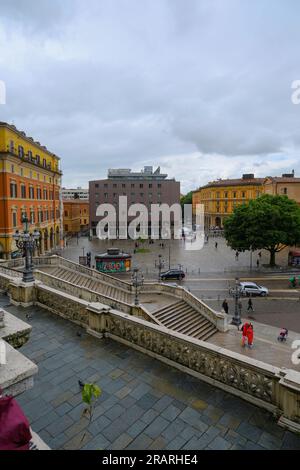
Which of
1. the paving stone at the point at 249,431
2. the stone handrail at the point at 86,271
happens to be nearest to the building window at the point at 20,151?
the stone handrail at the point at 86,271

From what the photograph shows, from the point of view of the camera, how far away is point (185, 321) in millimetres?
17094

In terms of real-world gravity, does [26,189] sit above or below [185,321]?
above

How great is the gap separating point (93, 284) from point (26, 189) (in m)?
20.9

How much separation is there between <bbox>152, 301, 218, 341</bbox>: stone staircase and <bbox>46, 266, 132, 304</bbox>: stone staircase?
10.1ft

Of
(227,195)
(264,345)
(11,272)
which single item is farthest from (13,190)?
(227,195)

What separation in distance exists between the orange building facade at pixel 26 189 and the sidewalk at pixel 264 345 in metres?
19.4

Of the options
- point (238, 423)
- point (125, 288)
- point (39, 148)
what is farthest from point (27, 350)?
point (39, 148)

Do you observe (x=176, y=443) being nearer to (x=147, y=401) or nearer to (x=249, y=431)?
(x=147, y=401)

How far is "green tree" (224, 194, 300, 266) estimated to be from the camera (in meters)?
33.6

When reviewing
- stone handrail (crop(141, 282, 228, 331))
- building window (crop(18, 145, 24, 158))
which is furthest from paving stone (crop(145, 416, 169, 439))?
building window (crop(18, 145, 24, 158))

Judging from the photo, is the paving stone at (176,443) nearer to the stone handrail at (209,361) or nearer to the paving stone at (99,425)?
the paving stone at (99,425)

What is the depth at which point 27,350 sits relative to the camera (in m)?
7.03

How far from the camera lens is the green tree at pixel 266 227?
33594mm

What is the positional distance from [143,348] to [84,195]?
498 ft
